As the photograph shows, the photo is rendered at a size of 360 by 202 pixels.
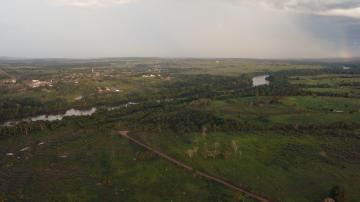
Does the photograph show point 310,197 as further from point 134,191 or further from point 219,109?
point 219,109

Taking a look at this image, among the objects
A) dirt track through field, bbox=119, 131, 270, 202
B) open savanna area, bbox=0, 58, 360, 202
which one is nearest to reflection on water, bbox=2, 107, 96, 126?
open savanna area, bbox=0, 58, 360, 202

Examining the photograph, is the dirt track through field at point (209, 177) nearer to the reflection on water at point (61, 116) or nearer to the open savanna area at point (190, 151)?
the open savanna area at point (190, 151)

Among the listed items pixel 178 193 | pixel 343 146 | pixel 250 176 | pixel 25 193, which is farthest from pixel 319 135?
pixel 25 193

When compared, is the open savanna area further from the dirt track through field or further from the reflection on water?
the reflection on water

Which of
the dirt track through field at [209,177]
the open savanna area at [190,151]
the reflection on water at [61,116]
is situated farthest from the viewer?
the reflection on water at [61,116]

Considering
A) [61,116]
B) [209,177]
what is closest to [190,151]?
[209,177]

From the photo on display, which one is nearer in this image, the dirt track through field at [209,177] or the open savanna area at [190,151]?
the dirt track through field at [209,177]

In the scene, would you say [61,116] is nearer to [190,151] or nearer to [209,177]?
[190,151]

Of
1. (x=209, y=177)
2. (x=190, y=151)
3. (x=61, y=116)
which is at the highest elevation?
(x=190, y=151)

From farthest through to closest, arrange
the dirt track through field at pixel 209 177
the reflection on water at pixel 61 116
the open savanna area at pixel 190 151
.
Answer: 1. the reflection on water at pixel 61 116
2. the open savanna area at pixel 190 151
3. the dirt track through field at pixel 209 177

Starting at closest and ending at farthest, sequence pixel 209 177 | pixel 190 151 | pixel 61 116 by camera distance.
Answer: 1. pixel 209 177
2. pixel 190 151
3. pixel 61 116

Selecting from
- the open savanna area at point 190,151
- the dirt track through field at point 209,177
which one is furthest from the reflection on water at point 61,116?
the dirt track through field at point 209,177
